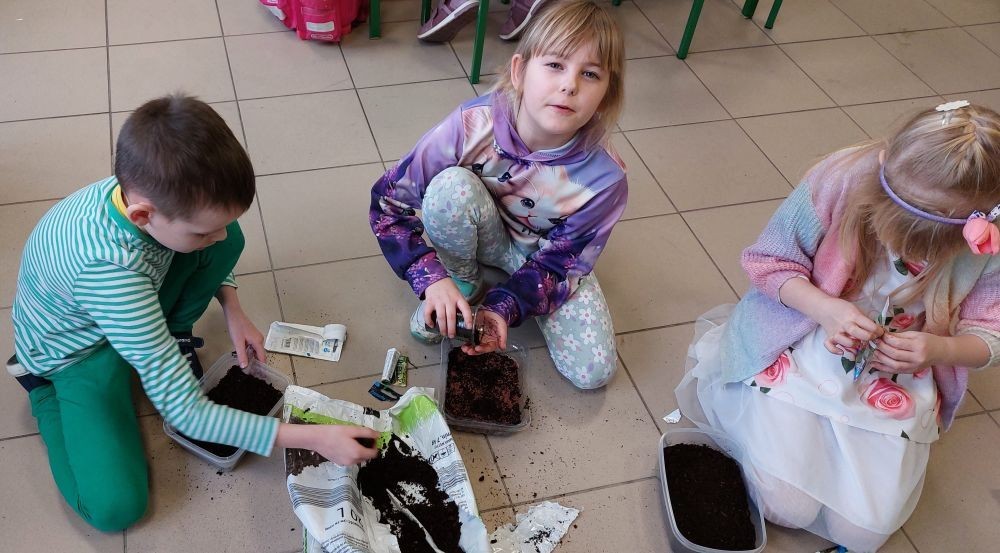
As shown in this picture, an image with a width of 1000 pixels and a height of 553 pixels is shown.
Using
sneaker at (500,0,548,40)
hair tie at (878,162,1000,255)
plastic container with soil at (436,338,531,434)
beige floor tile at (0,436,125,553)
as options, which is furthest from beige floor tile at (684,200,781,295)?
beige floor tile at (0,436,125,553)

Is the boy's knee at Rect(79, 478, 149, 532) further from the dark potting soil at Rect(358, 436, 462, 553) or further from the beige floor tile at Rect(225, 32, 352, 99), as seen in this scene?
the beige floor tile at Rect(225, 32, 352, 99)

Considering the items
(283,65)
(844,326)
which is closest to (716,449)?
(844,326)

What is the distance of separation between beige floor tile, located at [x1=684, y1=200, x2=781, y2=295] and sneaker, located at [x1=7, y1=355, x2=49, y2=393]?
1.56m

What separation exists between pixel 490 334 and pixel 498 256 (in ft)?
0.91

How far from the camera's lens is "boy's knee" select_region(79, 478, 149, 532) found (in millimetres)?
1279

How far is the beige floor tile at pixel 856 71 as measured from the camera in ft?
8.73

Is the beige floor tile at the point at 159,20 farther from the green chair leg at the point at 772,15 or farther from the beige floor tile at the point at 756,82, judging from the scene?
the green chair leg at the point at 772,15

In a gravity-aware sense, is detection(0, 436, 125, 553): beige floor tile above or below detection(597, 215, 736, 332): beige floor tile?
below

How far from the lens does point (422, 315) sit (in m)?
1.67

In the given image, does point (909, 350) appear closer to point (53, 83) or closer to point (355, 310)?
point (355, 310)

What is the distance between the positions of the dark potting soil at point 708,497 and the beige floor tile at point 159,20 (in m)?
1.95


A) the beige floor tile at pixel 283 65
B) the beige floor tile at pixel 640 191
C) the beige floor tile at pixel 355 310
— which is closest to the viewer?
the beige floor tile at pixel 355 310

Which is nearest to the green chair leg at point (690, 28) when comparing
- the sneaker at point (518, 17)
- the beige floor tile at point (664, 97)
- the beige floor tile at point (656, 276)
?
the beige floor tile at point (664, 97)

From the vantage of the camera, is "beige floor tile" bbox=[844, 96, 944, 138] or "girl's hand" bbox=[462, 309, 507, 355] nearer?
"girl's hand" bbox=[462, 309, 507, 355]
